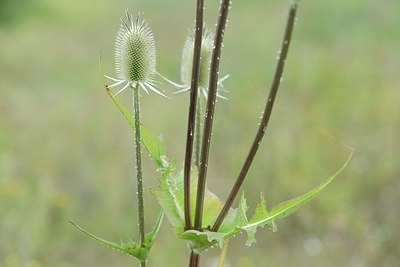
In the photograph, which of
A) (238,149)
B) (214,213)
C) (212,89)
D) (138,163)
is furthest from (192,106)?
(238,149)

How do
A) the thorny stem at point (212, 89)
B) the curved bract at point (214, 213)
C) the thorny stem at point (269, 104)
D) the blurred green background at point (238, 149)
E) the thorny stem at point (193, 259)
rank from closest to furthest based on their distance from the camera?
the thorny stem at point (269, 104) < the thorny stem at point (212, 89) < the curved bract at point (214, 213) < the thorny stem at point (193, 259) < the blurred green background at point (238, 149)

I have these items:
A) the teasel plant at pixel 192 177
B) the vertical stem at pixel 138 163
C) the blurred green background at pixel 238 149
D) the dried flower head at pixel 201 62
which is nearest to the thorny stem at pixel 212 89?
the teasel plant at pixel 192 177

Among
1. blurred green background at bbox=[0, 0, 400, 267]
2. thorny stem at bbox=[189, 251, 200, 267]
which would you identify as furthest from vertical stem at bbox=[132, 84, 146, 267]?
blurred green background at bbox=[0, 0, 400, 267]

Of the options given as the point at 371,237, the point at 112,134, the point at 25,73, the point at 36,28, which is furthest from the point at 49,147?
the point at 36,28

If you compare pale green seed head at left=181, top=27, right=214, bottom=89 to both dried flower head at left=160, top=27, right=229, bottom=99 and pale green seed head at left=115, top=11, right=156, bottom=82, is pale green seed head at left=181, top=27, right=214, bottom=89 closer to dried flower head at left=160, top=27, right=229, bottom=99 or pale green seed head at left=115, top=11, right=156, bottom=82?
dried flower head at left=160, top=27, right=229, bottom=99

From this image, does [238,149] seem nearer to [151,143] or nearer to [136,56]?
[151,143]

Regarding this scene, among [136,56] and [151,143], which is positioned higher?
[136,56]

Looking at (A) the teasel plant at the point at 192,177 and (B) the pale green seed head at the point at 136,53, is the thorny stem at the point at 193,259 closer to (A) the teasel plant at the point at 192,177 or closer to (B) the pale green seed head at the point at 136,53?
(A) the teasel plant at the point at 192,177
